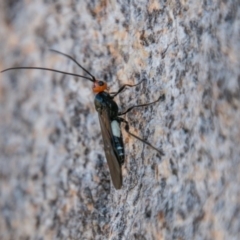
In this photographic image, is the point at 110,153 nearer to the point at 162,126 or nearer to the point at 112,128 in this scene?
the point at 112,128

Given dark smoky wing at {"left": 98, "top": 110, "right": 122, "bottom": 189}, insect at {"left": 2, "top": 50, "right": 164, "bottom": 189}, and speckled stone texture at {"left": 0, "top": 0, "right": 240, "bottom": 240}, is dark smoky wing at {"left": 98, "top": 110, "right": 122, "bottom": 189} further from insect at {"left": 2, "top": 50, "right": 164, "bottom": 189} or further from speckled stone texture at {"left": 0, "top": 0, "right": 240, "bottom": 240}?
speckled stone texture at {"left": 0, "top": 0, "right": 240, "bottom": 240}

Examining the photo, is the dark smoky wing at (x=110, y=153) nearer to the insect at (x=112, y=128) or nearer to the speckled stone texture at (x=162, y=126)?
the insect at (x=112, y=128)

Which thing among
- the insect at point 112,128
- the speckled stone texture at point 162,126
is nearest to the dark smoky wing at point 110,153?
the insect at point 112,128

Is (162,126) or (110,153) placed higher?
(162,126)

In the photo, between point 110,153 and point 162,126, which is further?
point 162,126

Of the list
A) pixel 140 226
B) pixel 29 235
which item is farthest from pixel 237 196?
pixel 29 235

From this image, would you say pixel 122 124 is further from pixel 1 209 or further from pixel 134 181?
pixel 1 209

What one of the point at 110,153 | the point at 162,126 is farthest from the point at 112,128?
the point at 162,126

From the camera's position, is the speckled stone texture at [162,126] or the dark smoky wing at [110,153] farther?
the speckled stone texture at [162,126]

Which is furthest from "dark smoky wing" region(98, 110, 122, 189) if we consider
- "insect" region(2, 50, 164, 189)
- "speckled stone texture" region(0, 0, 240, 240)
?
"speckled stone texture" region(0, 0, 240, 240)
